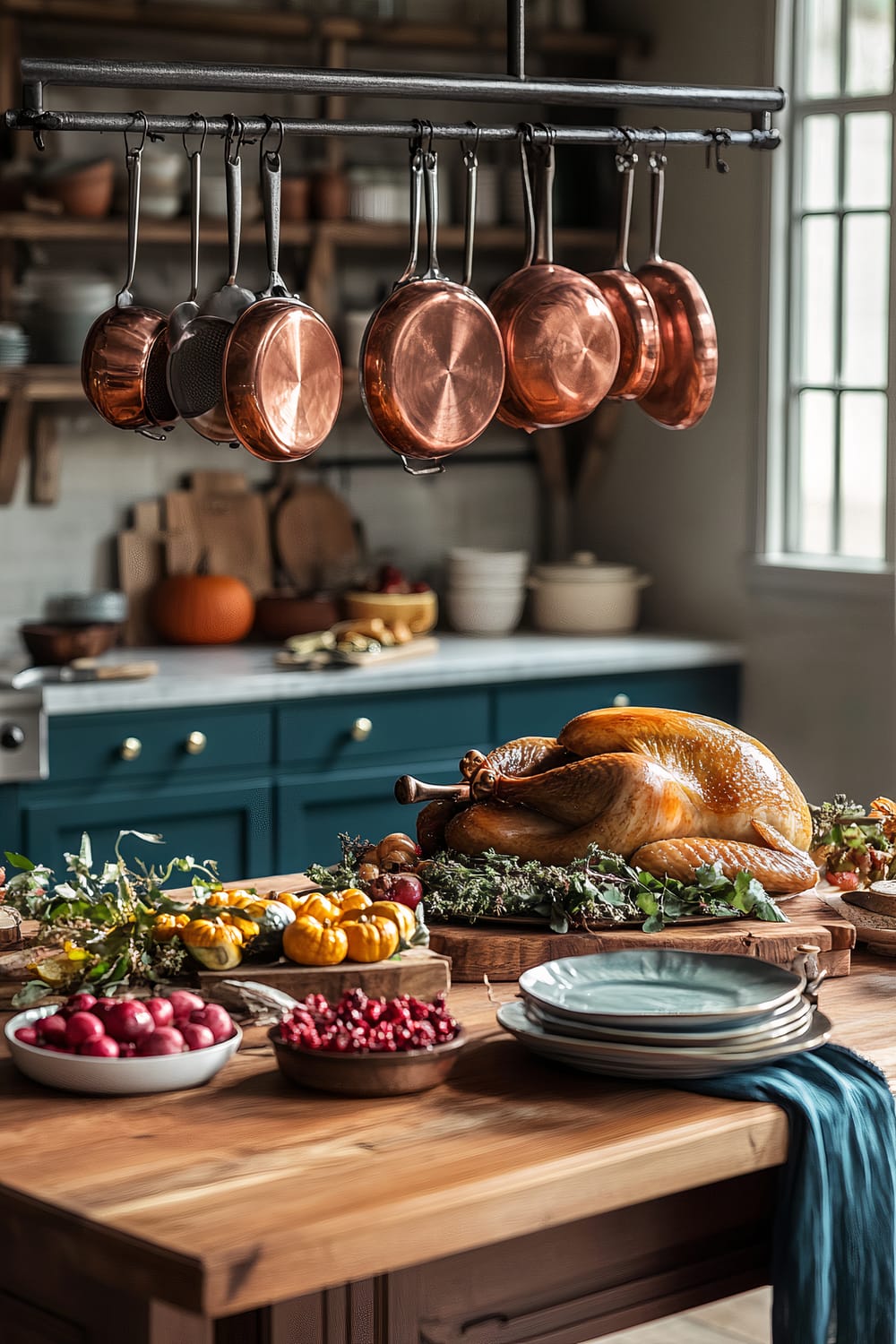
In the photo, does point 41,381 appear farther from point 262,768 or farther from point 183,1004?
point 183,1004

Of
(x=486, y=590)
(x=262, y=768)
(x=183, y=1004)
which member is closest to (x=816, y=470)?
(x=486, y=590)

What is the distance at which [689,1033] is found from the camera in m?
1.70

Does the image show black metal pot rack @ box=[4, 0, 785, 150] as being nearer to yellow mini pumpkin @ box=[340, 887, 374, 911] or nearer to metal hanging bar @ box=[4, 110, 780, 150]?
metal hanging bar @ box=[4, 110, 780, 150]

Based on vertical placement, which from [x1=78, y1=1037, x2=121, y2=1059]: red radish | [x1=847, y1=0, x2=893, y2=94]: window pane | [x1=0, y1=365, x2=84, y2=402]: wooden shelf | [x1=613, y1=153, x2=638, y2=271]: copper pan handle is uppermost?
[x1=847, y1=0, x2=893, y2=94]: window pane

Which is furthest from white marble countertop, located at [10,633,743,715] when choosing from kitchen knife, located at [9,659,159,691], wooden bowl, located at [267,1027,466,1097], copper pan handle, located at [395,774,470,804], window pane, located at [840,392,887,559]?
wooden bowl, located at [267,1027,466,1097]

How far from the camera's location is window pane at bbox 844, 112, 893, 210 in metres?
4.30

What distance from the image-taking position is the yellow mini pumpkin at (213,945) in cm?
185

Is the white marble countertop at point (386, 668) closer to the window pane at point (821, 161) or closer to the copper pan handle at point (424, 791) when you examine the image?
the window pane at point (821, 161)

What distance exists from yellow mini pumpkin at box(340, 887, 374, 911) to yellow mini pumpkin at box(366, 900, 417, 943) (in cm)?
2

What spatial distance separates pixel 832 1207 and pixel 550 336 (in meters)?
1.00

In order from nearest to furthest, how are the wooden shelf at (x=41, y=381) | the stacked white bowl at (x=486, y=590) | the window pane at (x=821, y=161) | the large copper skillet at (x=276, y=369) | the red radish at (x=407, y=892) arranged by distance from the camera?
the large copper skillet at (x=276, y=369)
the red radish at (x=407, y=892)
the wooden shelf at (x=41, y=381)
the window pane at (x=821, y=161)
the stacked white bowl at (x=486, y=590)

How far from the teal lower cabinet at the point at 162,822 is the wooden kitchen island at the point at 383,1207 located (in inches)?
80.8


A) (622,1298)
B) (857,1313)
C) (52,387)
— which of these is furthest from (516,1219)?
(52,387)

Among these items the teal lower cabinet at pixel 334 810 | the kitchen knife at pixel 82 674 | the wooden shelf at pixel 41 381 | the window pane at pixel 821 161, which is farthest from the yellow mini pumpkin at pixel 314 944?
the window pane at pixel 821 161
